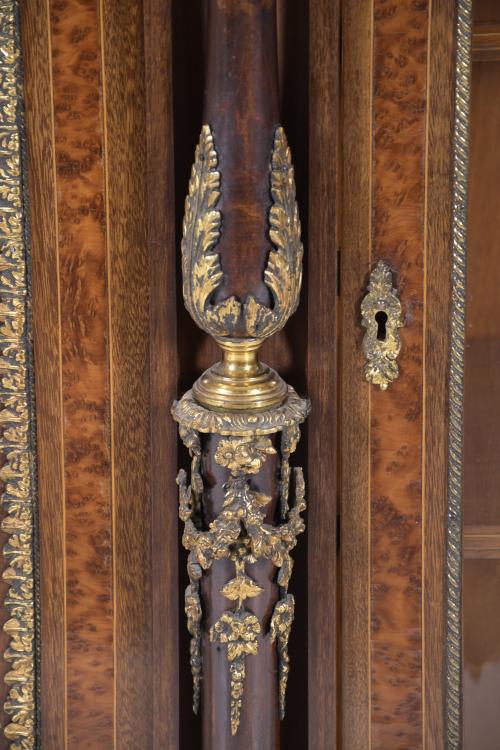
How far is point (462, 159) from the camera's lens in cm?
110

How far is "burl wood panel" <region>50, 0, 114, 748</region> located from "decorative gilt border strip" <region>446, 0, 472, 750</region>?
328mm

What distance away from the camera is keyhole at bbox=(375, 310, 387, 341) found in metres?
1.15

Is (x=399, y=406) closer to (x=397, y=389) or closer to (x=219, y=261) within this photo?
(x=397, y=389)

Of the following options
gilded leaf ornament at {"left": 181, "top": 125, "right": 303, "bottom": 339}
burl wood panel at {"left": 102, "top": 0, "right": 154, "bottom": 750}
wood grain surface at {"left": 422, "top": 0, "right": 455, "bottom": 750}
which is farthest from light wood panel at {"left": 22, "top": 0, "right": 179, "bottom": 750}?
wood grain surface at {"left": 422, "top": 0, "right": 455, "bottom": 750}

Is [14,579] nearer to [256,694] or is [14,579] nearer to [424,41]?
[256,694]

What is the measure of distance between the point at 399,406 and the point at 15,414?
370mm

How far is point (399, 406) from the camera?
1.16 metres

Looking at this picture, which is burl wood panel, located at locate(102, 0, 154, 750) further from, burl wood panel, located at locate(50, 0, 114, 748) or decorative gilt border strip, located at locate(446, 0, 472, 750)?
decorative gilt border strip, located at locate(446, 0, 472, 750)

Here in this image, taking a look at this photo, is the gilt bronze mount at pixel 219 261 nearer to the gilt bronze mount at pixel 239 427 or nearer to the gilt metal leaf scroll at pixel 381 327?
the gilt bronze mount at pixel 239 427

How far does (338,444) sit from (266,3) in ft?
1.40

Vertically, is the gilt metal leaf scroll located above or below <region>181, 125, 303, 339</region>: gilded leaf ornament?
below

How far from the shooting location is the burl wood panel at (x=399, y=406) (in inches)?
42.9


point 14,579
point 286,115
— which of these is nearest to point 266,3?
point 286,115

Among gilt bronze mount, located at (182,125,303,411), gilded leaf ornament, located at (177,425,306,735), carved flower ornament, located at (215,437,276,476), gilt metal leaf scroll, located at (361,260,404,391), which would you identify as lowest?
gilded leaf ornament, located at (177,425,306,735)
